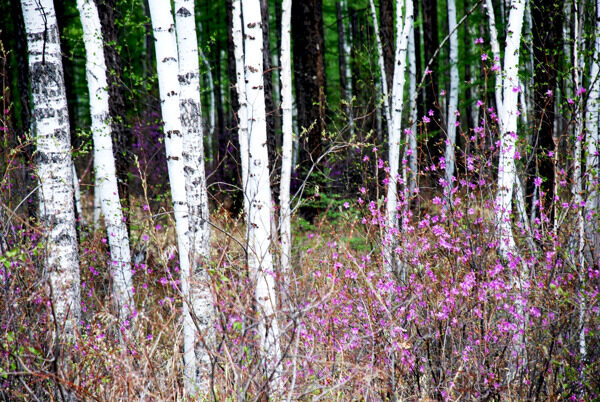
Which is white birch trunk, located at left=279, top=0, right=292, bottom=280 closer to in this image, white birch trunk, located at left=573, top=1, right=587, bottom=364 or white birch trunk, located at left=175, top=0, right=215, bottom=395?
white birch trunk, located at left=175, top=0, right=215, bottom=395

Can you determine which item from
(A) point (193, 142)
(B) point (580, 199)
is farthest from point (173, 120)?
(B) point (580, 199)

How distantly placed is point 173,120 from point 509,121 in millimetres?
3206

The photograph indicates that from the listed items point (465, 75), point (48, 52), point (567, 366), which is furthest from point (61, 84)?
point (465, 75)

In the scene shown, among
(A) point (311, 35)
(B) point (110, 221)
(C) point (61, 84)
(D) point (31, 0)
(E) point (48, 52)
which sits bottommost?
(B) point (110, 221)

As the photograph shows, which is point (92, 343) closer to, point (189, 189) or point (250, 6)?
point (189, 189)

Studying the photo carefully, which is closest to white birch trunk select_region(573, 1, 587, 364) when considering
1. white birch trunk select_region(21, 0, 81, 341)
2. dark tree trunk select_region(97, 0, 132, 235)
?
white birch trunk select_region(21, 0, 81, 341)

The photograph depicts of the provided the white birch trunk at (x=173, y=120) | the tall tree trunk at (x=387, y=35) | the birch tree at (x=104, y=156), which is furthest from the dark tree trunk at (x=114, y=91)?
the tall tree trunk at (x=387, y=35)

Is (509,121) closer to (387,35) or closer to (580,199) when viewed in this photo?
(580,199)

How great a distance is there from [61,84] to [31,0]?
2.38 feet

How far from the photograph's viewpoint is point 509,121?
16.0ft

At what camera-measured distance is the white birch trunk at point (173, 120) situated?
448 cm

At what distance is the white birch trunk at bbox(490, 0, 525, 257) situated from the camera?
4512mm

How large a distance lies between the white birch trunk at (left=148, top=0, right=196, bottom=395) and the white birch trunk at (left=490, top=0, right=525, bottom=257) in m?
2.81

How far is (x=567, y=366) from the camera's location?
3291mm
